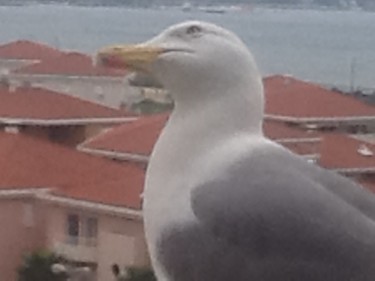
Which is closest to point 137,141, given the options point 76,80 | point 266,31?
point 76,80

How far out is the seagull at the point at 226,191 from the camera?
1982 mm

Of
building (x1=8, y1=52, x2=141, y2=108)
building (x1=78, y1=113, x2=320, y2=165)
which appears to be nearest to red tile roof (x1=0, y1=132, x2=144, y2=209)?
building (x1=78, y1=113, x2=320, y2=165)

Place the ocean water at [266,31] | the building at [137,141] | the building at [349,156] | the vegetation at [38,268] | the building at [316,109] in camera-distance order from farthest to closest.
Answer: the ocean water at [266,31], the building at [316,109], the building at [137,141], the building at [349,156], the vegetation at [38,268]

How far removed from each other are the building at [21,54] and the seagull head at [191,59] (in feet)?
85.4

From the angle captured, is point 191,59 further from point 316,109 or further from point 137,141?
point 316,109

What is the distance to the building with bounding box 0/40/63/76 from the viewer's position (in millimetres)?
29219

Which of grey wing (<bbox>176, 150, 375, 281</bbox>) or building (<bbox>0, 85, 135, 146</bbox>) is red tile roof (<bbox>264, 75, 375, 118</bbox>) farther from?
grey wing (<bbox>176, 150, 375, 281</bbox>)

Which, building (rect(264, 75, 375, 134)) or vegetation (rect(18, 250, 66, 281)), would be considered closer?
vegetation (rect(18, 250, 66, 281))

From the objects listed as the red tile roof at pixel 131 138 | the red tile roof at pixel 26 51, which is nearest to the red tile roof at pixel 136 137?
the red tile roof at pixel 131 138

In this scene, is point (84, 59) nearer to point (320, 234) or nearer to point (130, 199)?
point (130, 199)

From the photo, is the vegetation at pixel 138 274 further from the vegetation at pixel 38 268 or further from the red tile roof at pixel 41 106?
the red tile roof at pixel 41 106

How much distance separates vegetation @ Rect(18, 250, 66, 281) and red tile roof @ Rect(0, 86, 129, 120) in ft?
17.1

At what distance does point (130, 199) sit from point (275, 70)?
48.9 meters

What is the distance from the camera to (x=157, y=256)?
2.04 meters
